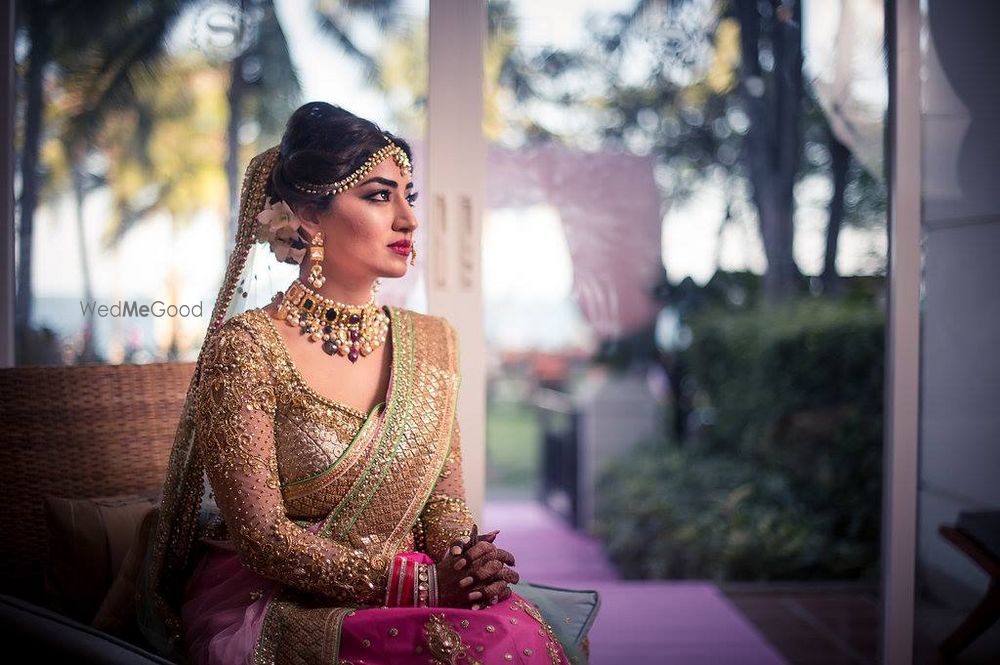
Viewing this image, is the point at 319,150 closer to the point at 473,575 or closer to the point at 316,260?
the point at 316,260

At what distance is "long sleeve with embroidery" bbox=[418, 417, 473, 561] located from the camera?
1.50 meters

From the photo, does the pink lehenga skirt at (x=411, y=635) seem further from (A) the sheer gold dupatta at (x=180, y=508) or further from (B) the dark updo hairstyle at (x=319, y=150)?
(B) the dark updo hairstyle at (x=319, y=150)

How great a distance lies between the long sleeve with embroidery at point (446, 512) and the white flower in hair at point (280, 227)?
1.48 ft

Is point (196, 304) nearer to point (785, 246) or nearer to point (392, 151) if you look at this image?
point (392, 151)

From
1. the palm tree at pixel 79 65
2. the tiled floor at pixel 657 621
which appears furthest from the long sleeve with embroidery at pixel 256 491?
the tiled floor at pixel 657 621

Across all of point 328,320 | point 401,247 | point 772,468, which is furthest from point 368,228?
point 772,468

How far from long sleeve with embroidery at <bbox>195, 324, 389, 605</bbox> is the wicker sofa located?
0.44 m

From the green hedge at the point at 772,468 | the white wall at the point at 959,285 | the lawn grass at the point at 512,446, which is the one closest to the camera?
the white wall at the point at 959,285

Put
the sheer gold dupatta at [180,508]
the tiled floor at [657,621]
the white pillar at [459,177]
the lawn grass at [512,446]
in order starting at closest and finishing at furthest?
the sheer gold dupatta at [180,508] < the white pillar at [459,177] < the tiled floor at [657,621] < the lawn grass at [512,446]

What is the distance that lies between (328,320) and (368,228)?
18 centimetres

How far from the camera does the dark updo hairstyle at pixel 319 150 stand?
1.45m

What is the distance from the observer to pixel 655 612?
330 centimetres

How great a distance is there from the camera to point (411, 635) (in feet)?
4.08

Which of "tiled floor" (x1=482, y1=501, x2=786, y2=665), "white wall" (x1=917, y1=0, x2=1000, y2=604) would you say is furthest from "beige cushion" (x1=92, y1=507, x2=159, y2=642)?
"white wall" (x1=917, y1=0, x2=1000, y2=604)
